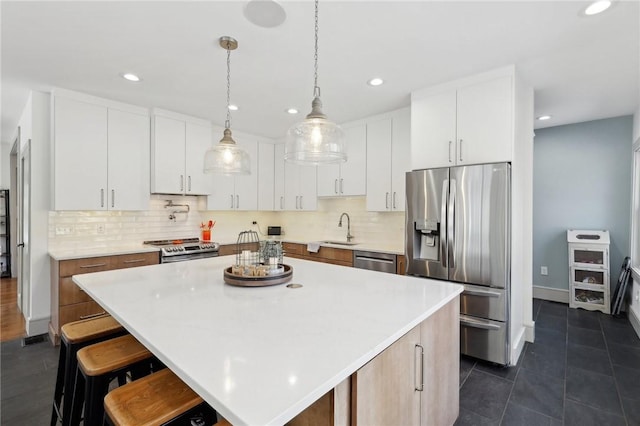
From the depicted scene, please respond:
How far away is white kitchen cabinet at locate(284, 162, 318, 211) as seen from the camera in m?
4.75

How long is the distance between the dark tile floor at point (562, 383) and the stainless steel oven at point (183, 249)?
10.4 feet

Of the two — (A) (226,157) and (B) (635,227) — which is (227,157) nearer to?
(A) (226,157)

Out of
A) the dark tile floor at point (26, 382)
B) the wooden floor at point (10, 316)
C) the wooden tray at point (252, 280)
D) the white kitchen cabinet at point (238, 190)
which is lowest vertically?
the dark tile floor at point (26, 382)

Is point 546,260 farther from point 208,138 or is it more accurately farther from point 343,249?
point 208,138

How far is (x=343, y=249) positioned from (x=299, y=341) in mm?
2952

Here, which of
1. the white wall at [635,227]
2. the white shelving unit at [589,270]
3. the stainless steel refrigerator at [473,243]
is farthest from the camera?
the white shelving unit at [589,270]

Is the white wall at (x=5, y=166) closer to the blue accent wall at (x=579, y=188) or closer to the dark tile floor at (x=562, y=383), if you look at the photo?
the dark tile floor at (x=562, y=383)

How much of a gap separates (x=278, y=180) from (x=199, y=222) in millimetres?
1476

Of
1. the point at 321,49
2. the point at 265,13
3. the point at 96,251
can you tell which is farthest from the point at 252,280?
the point at 96,251

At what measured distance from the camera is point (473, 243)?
8.87 feet

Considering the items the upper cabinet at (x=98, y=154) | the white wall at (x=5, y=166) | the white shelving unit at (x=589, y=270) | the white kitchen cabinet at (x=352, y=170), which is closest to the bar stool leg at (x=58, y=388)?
the upper cabinet at (x=98, y=154)

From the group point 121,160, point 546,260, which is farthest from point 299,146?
point 546,260

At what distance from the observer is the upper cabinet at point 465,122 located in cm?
261

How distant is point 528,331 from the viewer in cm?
313
